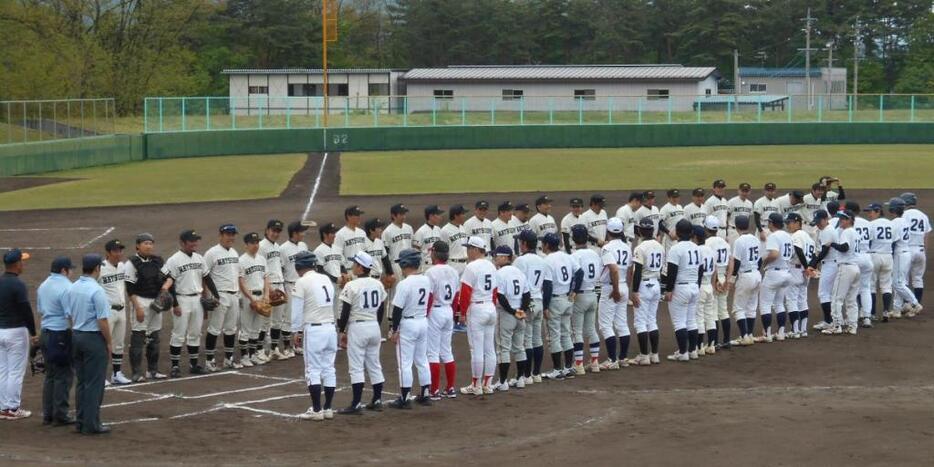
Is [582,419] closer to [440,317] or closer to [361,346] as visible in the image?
[440,317]

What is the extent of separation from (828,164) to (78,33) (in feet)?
164

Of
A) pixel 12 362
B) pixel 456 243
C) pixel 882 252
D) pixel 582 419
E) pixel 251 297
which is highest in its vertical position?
pixel 456 243

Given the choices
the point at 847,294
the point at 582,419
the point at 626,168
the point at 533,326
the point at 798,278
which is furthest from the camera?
the point at 626,168

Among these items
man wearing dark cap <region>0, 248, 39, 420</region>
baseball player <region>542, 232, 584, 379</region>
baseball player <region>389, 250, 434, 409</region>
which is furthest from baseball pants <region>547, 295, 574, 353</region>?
man wearing dark cap <region>0, 248, 39, 420</region>

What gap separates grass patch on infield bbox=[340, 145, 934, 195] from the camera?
39531 millimetres

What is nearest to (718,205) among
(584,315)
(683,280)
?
(683,280)

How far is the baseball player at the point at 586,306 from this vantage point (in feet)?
50.1

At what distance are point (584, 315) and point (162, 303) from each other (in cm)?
542

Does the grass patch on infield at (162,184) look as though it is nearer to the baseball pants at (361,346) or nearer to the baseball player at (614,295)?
the baseball player at (614,295)

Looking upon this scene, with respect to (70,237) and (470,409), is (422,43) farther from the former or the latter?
(470,409)

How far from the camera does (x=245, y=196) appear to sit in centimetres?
3719

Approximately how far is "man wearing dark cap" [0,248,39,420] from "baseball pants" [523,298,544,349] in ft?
19.0

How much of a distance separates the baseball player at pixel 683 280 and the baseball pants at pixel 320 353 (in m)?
5.30

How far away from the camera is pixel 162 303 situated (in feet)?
49.1
